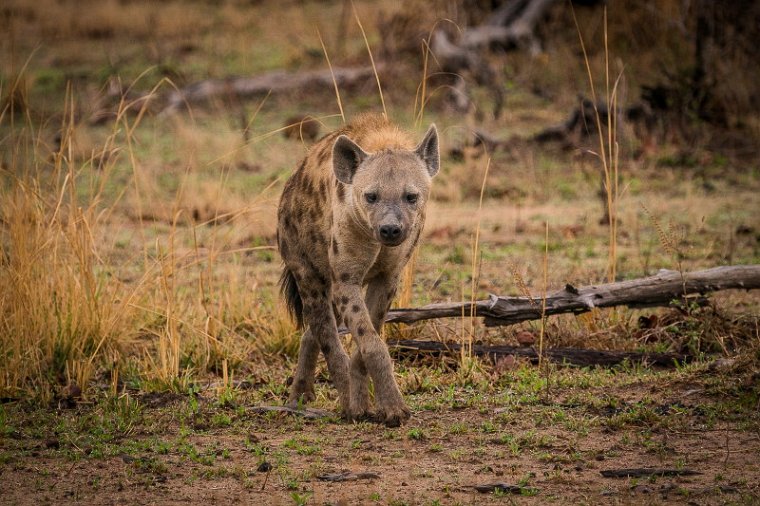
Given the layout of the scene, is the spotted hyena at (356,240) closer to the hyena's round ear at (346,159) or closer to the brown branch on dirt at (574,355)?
the hyena's round ear at (346,159)

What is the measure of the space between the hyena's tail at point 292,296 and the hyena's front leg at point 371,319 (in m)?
0.47

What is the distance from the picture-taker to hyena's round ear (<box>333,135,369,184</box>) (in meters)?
4.32

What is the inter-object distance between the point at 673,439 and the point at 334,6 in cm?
1395

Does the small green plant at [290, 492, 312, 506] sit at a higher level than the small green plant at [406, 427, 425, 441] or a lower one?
lower

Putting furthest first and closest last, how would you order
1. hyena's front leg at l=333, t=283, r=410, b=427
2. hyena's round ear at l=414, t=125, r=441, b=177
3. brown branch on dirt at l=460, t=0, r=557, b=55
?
1. brown branch on dirt at l=460, t=0, r=557, b=55
2. hyena's round ear at l=414, t=125, r=441, b=177
3. hyena's front leg at l=333, t=283, r=410, b=427

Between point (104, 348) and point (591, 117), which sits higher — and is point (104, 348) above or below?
below

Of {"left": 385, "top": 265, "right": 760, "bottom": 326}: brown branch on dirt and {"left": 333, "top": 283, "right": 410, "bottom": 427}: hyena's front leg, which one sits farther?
{"left": 385, "top": 265, "right": 760, "bottom": 326}: brown branch on dirt

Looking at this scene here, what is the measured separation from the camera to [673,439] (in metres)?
4.01

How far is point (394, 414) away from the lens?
4211 millimetres

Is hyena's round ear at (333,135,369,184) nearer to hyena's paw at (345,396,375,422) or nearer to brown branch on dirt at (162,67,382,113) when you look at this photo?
hyena's paw at (345,396,375,422)

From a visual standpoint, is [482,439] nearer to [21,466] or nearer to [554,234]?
[21,466]

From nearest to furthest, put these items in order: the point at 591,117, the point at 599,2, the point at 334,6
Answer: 1. the point at 591,117
2. the point at 599,2
3. the point at 334,6

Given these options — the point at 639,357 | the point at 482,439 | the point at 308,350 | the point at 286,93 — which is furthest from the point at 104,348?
the point at 286,93

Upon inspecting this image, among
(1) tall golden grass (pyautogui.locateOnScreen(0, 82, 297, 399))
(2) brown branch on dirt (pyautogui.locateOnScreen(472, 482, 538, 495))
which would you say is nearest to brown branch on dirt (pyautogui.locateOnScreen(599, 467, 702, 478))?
(2) brown branch on dirt (pyautogui.locateOnScreen(472, 482, 538, 495))
